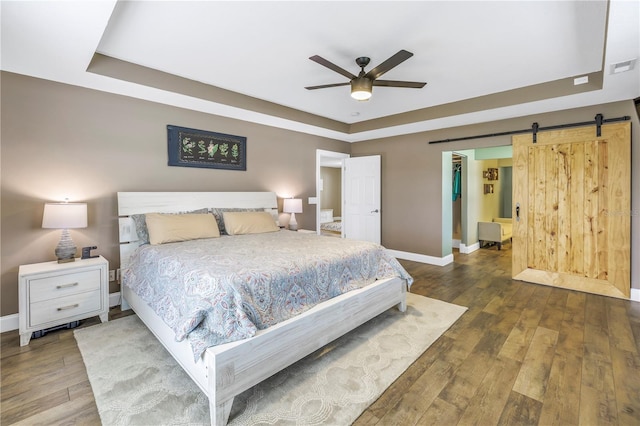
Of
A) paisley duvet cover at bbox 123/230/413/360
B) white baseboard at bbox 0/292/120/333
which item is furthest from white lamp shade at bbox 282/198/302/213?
white baseboard at bbox 0/292/120/333

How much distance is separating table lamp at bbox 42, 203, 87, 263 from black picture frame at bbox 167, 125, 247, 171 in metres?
1.20

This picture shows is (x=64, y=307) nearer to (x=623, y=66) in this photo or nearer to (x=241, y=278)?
(x=241, y=278)

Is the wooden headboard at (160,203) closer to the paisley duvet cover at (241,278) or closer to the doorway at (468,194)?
the paisley duvet cover at (241,278)

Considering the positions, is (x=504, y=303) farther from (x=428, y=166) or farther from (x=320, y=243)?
(x=428, y=166)

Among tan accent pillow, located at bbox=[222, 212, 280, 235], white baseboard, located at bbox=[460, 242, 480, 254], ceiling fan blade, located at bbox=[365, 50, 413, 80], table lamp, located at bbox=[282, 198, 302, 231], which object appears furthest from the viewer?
white baseboard, located at bbox=[460, 242, 480, 254]

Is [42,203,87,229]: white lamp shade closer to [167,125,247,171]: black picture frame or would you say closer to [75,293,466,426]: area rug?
[75,293,466,426]: area rug

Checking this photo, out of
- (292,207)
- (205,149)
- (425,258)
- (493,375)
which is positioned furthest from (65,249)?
(425,258)

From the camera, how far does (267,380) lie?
6.47 feet

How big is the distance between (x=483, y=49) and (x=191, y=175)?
3555 millimetres

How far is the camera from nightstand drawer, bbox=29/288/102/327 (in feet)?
7.98

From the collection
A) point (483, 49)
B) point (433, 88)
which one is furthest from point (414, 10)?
point (433, 88)

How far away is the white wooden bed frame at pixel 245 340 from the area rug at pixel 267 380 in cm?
14

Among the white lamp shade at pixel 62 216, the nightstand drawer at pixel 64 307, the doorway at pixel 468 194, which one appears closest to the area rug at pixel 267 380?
the nightstand drawer at pixel 64 307

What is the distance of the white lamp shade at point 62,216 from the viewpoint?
2562 millimetres
